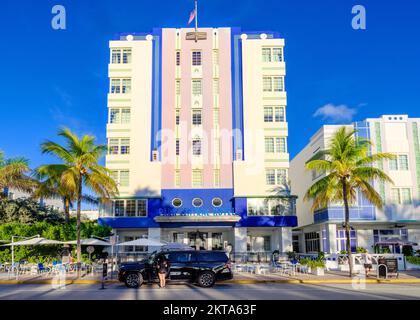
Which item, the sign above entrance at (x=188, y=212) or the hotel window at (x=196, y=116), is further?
the hotel window at (x=196, y=116)

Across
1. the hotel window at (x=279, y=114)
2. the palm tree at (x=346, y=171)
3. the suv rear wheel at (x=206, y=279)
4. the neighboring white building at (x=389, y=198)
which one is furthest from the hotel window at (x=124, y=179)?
the suv rear wheel at (x=206, y=279)

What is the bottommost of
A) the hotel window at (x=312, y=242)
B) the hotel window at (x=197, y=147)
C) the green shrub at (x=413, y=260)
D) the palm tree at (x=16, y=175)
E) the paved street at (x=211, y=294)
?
the paved street at (x=211, y=294)

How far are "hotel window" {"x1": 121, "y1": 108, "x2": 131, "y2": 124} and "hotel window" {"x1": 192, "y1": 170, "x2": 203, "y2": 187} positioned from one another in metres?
8.90

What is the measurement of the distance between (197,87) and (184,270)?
86.6ft

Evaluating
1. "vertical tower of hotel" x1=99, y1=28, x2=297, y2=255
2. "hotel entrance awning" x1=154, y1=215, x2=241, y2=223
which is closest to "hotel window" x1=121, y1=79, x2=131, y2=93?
"vertical tower of hotel" x1=99, y1=28, x2=297, y2=255

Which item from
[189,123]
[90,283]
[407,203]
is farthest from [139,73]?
[407,203]

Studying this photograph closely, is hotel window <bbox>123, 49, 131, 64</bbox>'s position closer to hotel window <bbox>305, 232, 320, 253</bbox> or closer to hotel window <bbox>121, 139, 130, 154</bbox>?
hotel window <bbox>121, 139, 130, 154</bbox>

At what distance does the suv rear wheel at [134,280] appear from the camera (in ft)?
64.5

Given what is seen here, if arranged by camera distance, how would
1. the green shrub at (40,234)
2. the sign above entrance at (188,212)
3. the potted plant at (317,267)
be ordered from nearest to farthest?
the potted plant at (317,267) < the green shrub at (40,234) < the sign above entrance at (188,212)

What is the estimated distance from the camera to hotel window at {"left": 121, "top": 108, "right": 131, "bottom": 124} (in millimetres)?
41906

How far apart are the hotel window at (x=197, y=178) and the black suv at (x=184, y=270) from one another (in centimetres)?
2053

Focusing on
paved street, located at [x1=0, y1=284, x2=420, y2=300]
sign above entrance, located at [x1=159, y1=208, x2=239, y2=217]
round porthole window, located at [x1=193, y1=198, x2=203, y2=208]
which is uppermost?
round porthole window, located at [x1=193, y1=198, x2=203, y2=208]

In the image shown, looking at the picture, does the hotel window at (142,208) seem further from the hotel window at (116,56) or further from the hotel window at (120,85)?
the hotel window at (116,56)
